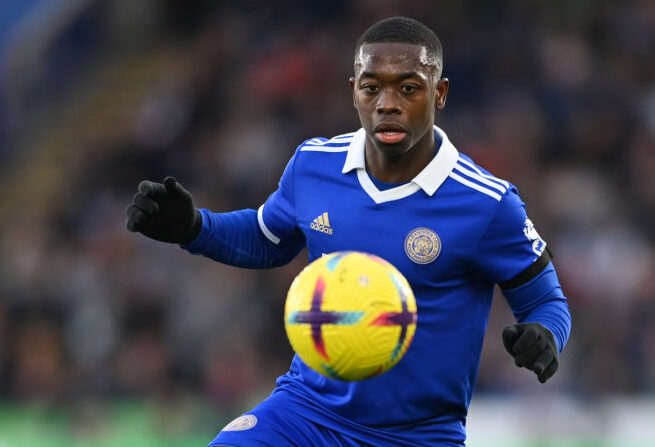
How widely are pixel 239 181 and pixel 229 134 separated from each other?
104 cm

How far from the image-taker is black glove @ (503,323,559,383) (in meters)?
4.09

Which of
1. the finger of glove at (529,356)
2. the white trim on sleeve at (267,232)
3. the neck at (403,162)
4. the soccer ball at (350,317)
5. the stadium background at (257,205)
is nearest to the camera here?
the soccer ball at (350,317)

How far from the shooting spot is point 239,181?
40.4ft

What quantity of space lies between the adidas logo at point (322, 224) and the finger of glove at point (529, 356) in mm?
954

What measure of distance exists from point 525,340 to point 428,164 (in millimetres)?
886

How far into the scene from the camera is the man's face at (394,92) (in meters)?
4.46

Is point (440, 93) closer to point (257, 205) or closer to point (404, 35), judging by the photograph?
point (404, 35)

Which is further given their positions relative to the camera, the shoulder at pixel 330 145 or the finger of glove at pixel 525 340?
the shoulder at pixel 330 145

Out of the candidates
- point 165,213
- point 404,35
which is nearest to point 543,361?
point 404,35

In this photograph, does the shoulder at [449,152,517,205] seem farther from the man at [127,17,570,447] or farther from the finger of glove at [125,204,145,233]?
the finger of glove at [125,204,145,233]

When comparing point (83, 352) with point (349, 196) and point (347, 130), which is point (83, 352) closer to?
point (347, 130)

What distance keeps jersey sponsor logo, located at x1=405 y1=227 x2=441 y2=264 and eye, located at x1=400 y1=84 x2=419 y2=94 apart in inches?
21.2

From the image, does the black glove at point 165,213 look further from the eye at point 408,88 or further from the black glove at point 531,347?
the black glove at point 531,347

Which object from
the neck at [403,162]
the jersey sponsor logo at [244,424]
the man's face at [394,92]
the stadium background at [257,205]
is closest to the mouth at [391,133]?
the man's face at [394,92]
